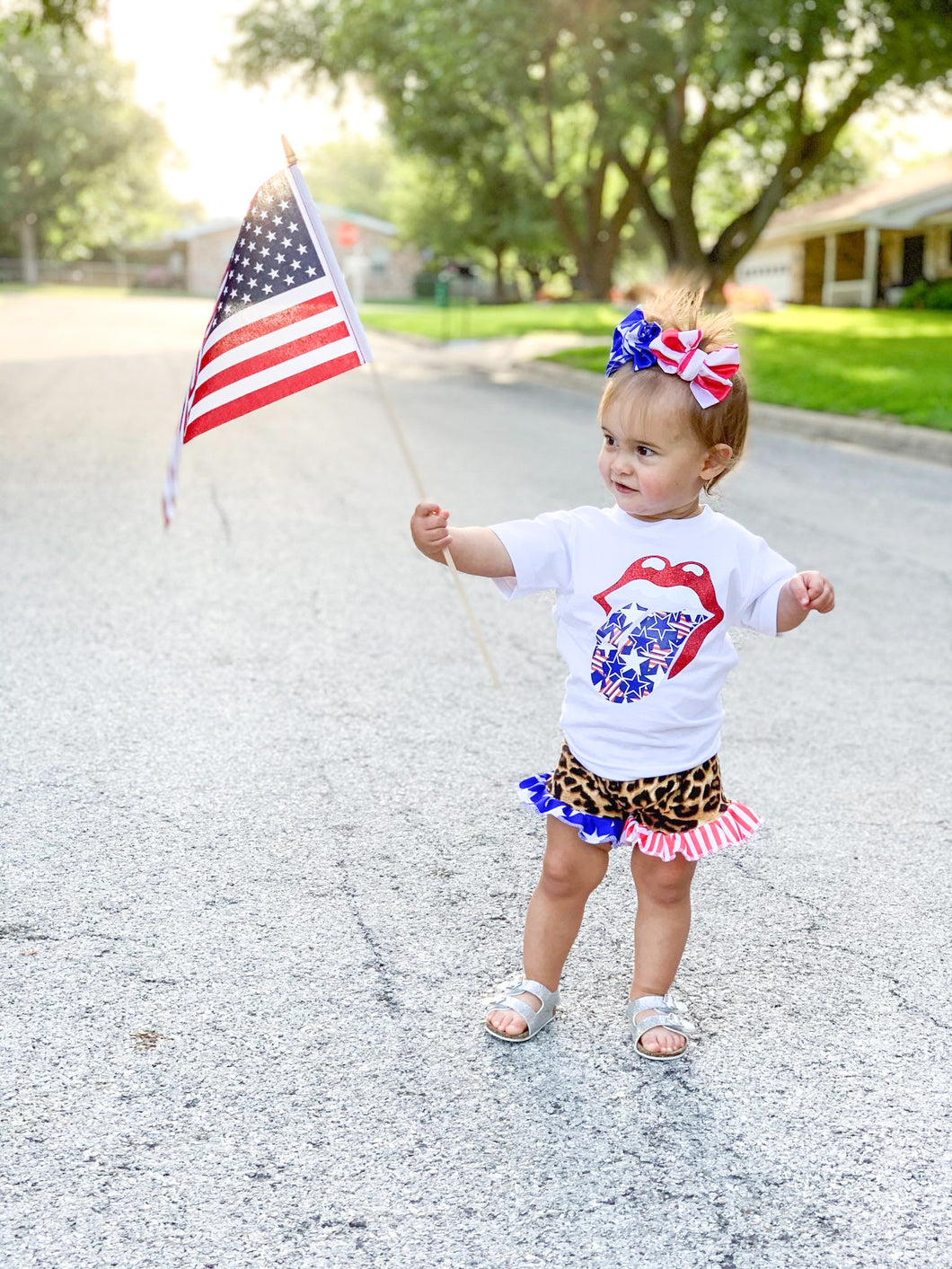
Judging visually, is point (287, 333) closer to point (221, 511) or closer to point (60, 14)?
point (221, 511)

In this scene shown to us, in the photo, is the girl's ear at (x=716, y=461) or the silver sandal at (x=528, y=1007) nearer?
the girl's ear at (x=716, y=461)

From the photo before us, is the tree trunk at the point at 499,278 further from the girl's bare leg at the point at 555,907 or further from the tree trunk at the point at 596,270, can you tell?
the girl's bare leg at the point at 555,907

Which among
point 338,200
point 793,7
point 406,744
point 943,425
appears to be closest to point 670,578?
point 406,744

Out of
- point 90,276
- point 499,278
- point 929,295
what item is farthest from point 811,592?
point 90,276

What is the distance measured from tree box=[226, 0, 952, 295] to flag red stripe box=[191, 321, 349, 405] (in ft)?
46.5

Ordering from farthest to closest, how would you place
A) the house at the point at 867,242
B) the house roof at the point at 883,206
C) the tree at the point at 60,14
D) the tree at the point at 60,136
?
the tree at the point at 60,136, the house at the point at 867,242, the house roof at the point at 883,206, the tree at the point at 60,14

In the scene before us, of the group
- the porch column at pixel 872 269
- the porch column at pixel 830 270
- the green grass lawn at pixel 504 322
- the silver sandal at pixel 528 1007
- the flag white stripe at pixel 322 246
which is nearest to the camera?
the silver sandal at pixel 528 1007

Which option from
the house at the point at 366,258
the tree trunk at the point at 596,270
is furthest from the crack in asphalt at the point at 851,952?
the house at the point at 366,258

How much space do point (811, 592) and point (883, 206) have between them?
1640 inches

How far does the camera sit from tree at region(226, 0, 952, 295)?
1712 cm

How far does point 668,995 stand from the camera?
2.70m

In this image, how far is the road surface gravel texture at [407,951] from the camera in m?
2.04

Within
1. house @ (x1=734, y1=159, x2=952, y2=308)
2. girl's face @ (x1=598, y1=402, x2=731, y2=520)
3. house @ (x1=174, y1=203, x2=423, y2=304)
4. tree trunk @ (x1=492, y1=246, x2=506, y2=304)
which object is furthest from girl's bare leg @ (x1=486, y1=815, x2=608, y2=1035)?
house @ (x1=174, y1=203, x2=423, y2=304)

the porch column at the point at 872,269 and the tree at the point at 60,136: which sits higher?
the tree at the point at 60,136
